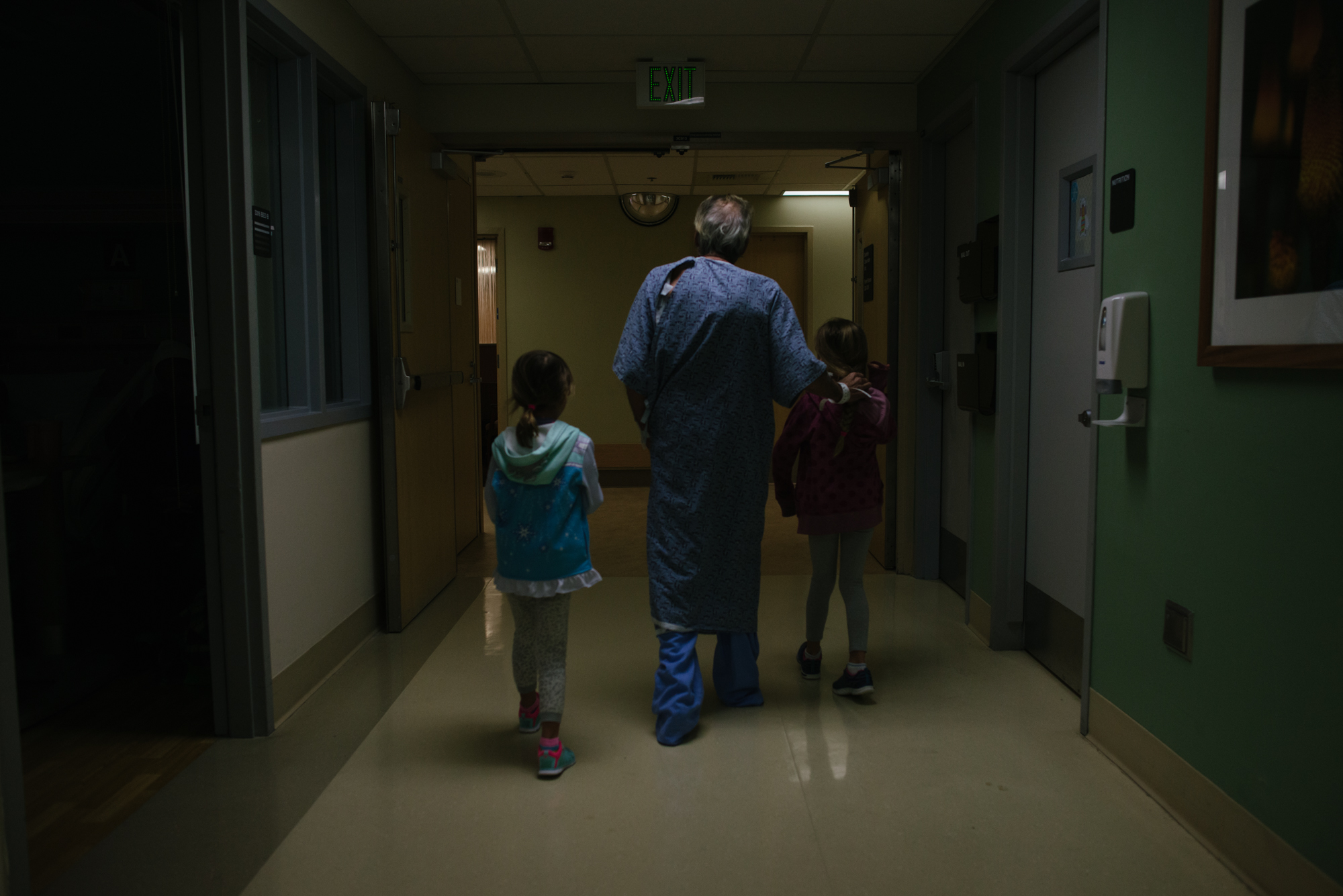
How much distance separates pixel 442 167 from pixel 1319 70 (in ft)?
10.6

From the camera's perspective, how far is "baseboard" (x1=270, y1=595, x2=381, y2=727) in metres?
2.54

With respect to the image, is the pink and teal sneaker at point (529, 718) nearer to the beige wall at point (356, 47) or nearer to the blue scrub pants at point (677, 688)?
the blue scrub pants at point (677, 688)

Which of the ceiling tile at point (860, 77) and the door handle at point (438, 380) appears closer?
the door handle at point (438, 380)

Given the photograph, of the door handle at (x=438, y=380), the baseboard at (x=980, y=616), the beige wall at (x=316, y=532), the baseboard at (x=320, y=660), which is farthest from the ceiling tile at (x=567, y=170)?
the baseboard at (x=980, y=616)

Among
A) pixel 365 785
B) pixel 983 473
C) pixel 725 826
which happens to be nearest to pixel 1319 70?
pixel 725 826

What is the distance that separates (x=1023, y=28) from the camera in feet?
9.41

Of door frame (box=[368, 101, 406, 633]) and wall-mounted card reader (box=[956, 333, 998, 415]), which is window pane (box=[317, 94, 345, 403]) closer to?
door frame (box=[368, 101, 406, 633])

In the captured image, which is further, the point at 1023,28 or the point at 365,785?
the point at 1023,28

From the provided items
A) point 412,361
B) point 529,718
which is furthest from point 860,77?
point 529,718

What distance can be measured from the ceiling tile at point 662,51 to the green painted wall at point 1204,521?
169cm

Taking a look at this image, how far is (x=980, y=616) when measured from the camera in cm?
327

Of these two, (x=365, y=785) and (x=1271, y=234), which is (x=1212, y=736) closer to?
(x=1271, y=234)

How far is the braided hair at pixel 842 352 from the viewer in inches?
101

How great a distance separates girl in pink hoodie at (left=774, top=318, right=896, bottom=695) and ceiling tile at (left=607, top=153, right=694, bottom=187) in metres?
3.13
